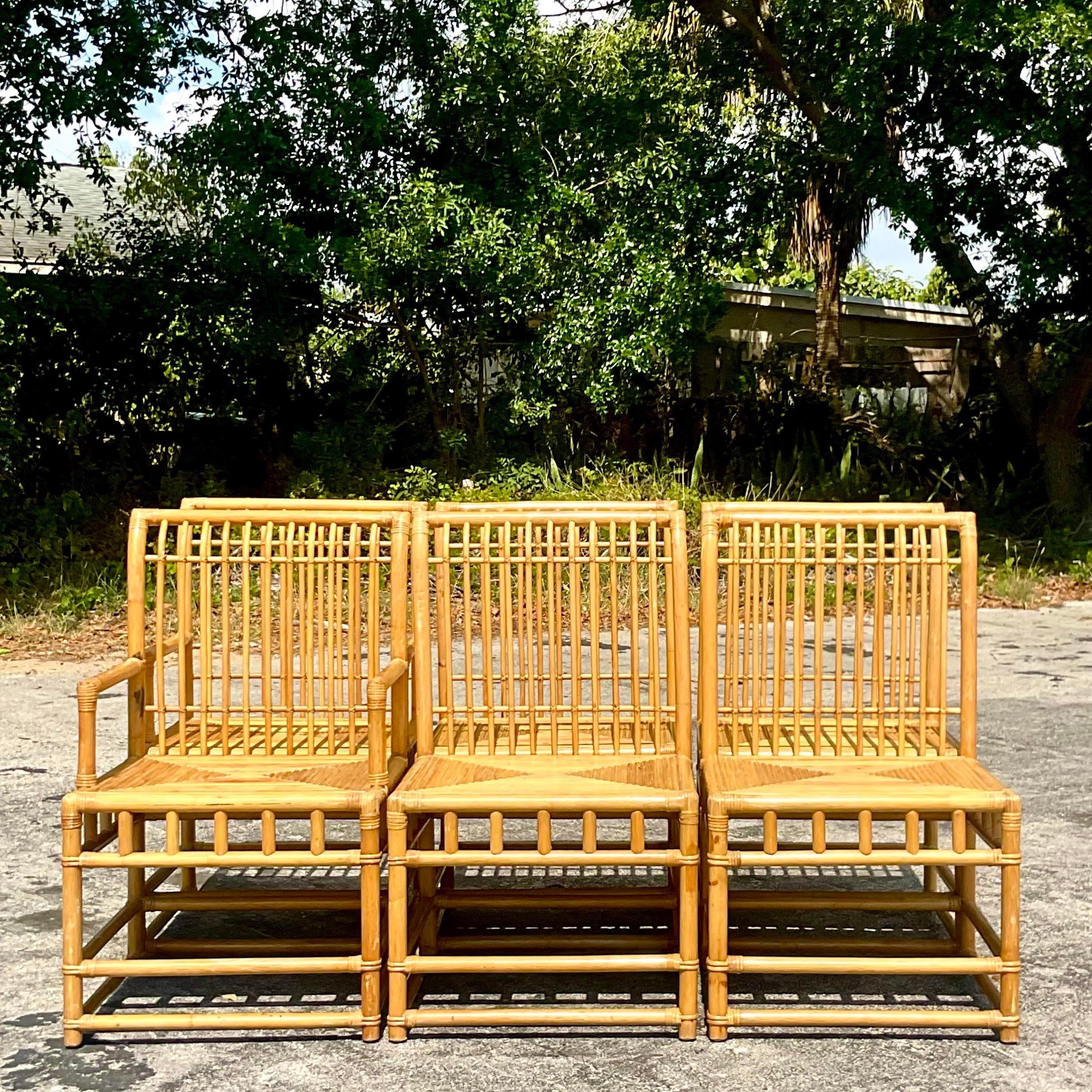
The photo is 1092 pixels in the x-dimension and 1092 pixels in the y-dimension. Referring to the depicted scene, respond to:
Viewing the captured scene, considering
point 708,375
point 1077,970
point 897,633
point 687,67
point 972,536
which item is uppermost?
point 687,67

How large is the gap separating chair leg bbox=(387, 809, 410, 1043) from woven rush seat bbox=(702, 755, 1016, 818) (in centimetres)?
71

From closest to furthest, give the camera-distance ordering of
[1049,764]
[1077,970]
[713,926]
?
[713,926] < [1077,970] < [1049,764]

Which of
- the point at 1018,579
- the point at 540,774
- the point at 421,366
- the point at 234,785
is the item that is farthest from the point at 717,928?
the point at 421,366

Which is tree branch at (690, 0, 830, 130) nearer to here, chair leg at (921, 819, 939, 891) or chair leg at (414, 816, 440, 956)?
chair leg at (921, 819, 939, 891)

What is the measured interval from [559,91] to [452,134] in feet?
3.55

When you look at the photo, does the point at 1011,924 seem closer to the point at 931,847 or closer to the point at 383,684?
the point at 931,847

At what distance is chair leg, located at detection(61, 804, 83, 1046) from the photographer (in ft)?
10.5

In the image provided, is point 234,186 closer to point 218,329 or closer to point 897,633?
point 218,329

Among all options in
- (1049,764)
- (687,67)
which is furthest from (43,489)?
(1049,764)

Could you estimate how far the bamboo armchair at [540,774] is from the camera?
3.19 m

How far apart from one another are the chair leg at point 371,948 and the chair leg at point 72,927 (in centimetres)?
63

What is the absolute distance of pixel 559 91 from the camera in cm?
1324

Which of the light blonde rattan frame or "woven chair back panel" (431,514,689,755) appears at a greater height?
the light blonde rattan frame

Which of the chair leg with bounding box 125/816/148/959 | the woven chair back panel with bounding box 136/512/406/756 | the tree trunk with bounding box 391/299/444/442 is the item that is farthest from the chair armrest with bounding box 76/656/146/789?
the tree trunk with bounding box 391/299/444/442
